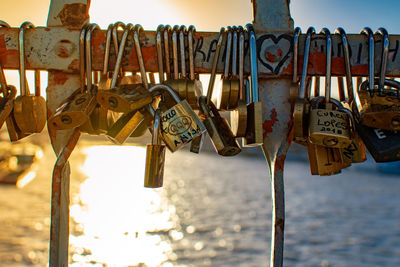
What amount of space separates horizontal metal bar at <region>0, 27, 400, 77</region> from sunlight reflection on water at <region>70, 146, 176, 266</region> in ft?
6.34

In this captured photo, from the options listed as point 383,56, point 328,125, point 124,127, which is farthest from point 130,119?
point 383,56

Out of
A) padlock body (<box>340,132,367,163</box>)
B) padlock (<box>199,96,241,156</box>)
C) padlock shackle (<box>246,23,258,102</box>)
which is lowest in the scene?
padlock body (<box>340,132,367,163</box>)

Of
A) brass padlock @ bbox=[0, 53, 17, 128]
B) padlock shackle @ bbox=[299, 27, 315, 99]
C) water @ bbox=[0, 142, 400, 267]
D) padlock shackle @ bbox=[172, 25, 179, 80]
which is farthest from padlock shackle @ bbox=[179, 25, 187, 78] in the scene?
water @ bbox=[0, 142, 400, 267]

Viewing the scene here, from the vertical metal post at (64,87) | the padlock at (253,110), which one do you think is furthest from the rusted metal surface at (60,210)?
the padlock at (253,110)

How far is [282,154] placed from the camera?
78 cm

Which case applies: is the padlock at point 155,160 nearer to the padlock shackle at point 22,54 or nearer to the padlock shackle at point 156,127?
the padlock shackle at point 156,127

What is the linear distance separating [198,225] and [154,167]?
9.93 ft

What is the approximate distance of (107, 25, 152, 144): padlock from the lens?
799 mm

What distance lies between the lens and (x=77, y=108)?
77cm

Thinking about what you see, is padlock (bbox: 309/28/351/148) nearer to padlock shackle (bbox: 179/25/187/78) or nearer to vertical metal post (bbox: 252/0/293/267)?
vertical metal post (bbox: 252/0/293/267)

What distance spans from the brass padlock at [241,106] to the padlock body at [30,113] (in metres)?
0.35

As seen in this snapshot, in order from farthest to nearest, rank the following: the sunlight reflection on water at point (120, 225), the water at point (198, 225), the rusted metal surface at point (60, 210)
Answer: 1. the water at point (198, 225)
2. the sunlight reflection on water at point (120, 225)
3. the rusted metal surface at point (60, 210)

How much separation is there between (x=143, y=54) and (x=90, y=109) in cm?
14

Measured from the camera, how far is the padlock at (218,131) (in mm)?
784
